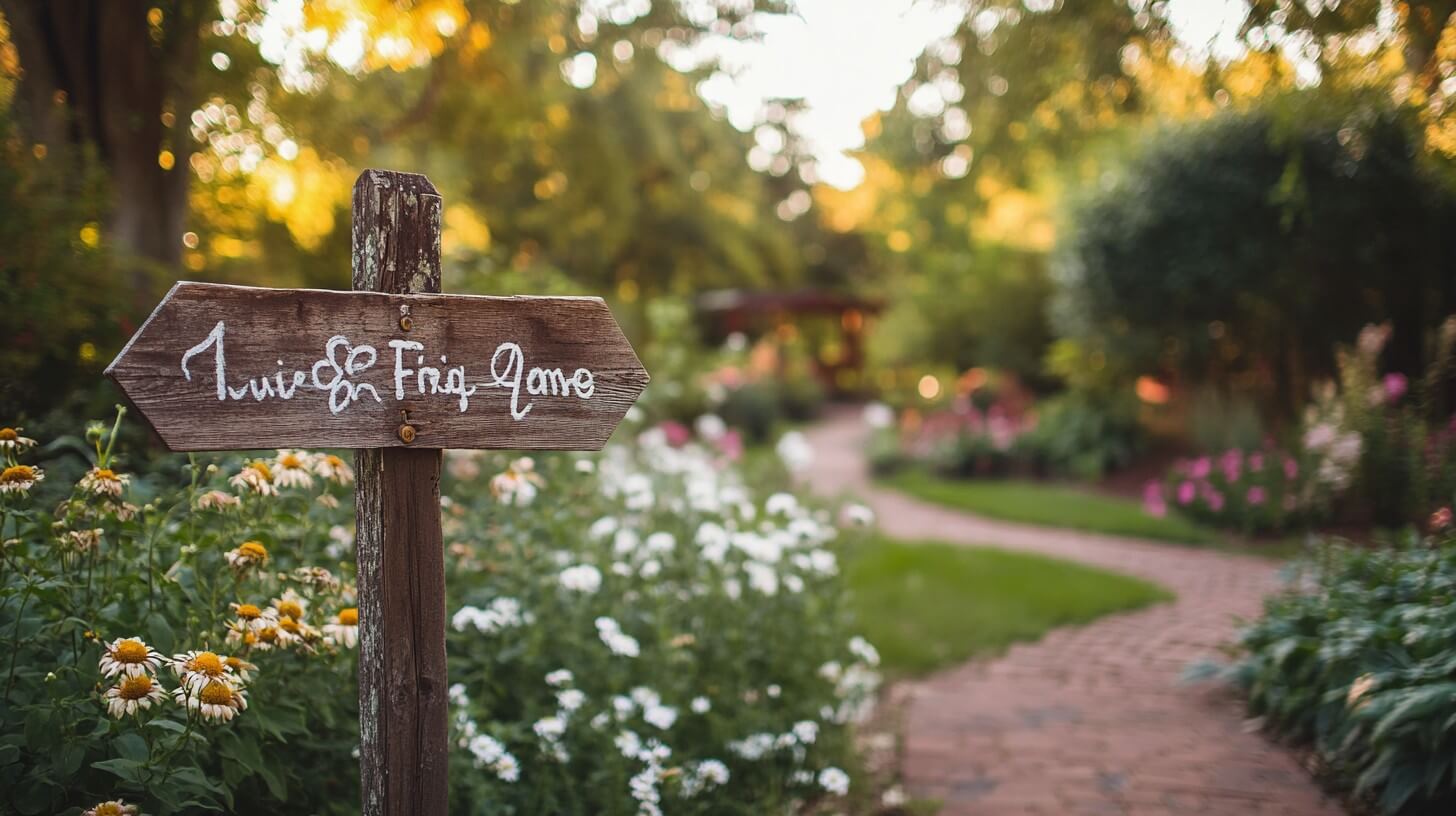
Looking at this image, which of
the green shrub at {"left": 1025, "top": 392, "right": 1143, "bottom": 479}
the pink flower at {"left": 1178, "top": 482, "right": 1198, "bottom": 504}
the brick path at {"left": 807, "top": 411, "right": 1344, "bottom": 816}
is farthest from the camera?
the green shrub at {"left": 1025, "top": 392, "right": 1143, "bottom": 479}

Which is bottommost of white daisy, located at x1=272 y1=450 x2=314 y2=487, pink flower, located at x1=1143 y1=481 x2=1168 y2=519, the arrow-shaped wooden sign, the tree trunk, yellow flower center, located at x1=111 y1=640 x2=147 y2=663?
pink flower, located at x1=1143 y1=481 x2=1168 y2=519

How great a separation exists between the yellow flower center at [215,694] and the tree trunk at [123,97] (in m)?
2.84

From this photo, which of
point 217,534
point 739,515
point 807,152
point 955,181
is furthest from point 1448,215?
point 807,152

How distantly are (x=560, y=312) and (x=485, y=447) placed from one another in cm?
31

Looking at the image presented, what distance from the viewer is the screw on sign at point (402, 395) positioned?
5.58 ft

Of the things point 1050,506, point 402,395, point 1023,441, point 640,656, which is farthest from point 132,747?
point 1023,441

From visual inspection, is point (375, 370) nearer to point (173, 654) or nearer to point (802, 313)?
point (173, 654)

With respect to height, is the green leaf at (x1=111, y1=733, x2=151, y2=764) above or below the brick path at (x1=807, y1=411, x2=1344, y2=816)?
above

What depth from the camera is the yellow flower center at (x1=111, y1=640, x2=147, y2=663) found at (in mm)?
1726

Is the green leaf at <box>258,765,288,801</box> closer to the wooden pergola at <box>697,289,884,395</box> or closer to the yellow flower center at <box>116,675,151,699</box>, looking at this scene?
the yellow flower center at <box>116,675,151,699</box>

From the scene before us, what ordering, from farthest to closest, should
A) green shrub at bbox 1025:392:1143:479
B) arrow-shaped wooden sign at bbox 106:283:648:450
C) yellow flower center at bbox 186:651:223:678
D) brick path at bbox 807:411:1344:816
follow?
green shrub at bbox 1025:392:1143:479 → brick path at bbox 807:411:1344:816 → yellow flower center at bbox 186:651:223:678 → arrow-shaped wooden sign at bbox 106:283:648:450

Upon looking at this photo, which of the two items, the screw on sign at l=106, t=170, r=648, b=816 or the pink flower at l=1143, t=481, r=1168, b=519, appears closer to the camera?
the screw on sign at l=106, t=170, r=648, b=816

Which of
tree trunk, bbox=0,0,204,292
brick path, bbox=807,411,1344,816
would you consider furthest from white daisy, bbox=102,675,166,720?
tree trunk, bbox=0,0,204,292

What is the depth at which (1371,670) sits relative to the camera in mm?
3035
